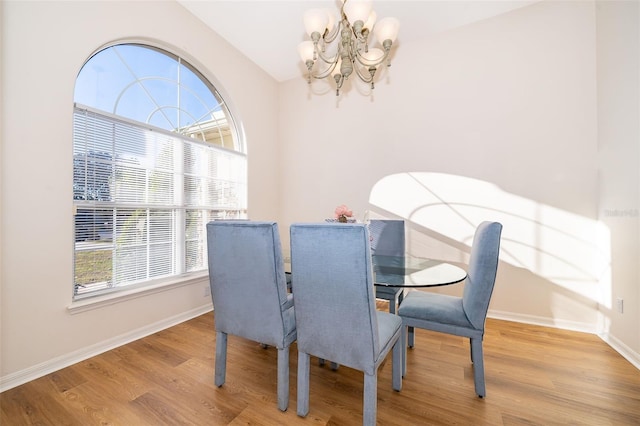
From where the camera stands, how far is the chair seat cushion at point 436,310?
157 cm

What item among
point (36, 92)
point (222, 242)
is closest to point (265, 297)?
point (222, 242)

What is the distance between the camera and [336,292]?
1226 mm

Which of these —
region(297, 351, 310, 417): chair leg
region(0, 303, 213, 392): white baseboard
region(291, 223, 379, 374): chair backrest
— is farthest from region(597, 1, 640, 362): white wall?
region(0, 303, 213, 392): white baseboard

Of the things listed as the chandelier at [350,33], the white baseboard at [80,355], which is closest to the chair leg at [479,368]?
the chandelier at [350,33]

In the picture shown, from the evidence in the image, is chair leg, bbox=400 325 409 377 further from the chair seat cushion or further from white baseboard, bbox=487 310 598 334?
white baseboard, bbox=487 310 598 334

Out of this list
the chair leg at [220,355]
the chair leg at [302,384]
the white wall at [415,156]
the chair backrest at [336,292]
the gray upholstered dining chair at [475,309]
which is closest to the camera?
the chair backrest at [336,292]

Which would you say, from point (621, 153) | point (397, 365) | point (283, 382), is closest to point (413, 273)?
point (397, 365)

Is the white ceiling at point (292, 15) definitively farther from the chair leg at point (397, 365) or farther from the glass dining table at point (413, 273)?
the chair leg at point (397, 365)

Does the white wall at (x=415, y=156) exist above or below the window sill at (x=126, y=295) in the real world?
above

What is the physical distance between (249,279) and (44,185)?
1.61 m

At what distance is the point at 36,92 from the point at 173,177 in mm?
1099

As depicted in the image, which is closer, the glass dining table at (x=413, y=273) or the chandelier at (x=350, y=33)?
the glass dining table at (x=413, y=273)

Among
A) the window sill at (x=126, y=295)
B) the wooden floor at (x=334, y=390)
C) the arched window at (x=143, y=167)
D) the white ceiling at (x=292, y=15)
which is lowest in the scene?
the wooden floor at (x=334, y=390)

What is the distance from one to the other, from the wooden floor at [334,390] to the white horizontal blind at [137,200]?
72 centimetres
